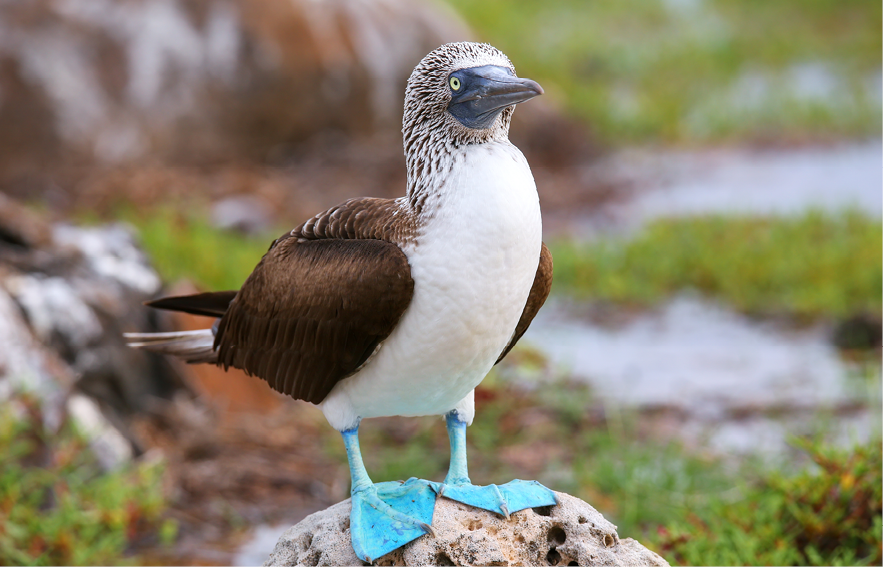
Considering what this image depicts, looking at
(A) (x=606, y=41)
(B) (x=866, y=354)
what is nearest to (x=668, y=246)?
(B) (x=866, y=354)

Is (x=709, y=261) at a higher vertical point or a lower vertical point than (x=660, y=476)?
higher

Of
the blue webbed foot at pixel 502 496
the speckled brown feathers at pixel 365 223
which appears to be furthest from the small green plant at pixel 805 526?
the speckled brown feathers at pixel 365 223

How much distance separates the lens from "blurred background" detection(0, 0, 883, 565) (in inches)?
169

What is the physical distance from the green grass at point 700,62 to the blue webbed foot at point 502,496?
9.20 meters

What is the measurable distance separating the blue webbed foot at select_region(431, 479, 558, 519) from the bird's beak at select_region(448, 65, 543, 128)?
101 centimetres

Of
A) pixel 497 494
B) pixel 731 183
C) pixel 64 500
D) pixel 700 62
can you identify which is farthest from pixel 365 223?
pixel 700 62

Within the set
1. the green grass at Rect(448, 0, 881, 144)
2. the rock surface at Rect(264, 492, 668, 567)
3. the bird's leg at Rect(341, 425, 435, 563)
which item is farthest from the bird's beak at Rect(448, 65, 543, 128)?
the green grass at Rect(448, 0, 881, 144)

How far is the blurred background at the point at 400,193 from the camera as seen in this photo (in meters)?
4.28

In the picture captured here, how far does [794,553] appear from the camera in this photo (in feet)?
11.5

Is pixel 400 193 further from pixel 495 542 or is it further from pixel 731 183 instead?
pixel 495 542

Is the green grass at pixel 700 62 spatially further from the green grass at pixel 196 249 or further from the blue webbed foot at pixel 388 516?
the blue webbed foot at pixel 388 516

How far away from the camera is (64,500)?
13.4ft

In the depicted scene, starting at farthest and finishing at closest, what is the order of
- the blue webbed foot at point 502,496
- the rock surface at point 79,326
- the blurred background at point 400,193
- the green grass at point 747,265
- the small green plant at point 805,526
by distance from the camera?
the green grass at point 747,265 < the rock surface at point 79,326 < the blurred background at point 400,193 < the small green plant at point 805,526 < the blue webbed foot at point 502,496

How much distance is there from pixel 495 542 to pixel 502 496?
0.45ft
